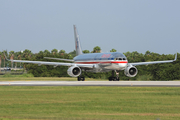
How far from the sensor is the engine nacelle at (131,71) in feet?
165

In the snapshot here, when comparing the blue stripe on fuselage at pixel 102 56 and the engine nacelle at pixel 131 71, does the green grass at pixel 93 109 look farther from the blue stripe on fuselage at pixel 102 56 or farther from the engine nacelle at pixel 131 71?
the engine nacelle at pixel 131 71

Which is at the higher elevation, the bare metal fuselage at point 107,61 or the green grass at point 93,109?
the bare metal fuselage at point 107,61

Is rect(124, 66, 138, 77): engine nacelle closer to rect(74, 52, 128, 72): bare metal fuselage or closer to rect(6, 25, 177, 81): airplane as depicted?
rect(6, 25, 177, 81): airplane

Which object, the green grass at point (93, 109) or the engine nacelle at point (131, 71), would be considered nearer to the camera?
the green grass at point (93, 109)

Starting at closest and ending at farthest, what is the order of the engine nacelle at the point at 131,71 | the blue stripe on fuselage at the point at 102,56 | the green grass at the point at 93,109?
the green grass at the point at 93,109 → the blue stripe on fuselage at the point at 102,56 → the engine nacelle at the point at 131,71

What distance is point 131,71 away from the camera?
5103 cm

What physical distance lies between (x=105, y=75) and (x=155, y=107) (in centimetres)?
6162

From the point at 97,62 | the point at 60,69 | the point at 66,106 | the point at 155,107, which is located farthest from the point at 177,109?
the point at 60,69

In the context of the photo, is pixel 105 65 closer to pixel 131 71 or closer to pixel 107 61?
pixel 107 61

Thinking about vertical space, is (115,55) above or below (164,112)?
above

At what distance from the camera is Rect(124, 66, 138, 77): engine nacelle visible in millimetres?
50250

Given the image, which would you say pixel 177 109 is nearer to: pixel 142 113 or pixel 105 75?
pixel 142 113

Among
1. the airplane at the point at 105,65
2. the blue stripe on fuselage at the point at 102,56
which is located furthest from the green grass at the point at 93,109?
the blue stripe on fuselage at the point at 102,56

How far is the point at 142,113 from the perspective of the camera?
16.1m
